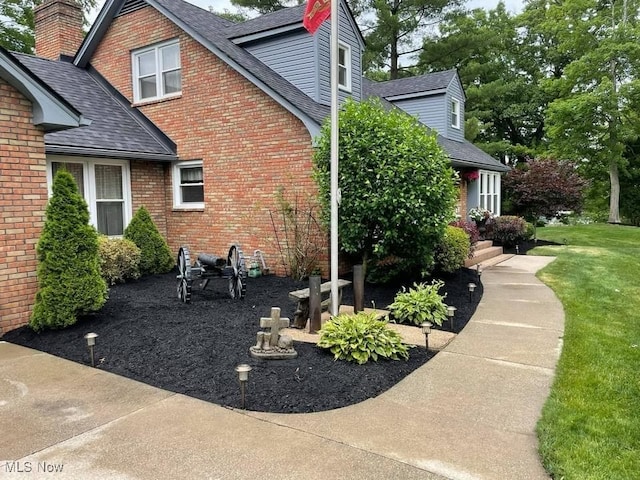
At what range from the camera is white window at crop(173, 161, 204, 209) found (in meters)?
11.4

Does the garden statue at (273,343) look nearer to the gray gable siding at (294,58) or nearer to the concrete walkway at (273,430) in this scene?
the concrete walkway at (273,430)

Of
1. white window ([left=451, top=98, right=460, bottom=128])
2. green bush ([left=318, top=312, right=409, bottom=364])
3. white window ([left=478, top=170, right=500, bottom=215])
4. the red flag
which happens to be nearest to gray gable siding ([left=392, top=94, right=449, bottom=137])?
white window ([left=451, top=98, right=460, bottom=128])

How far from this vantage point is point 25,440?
132 inches

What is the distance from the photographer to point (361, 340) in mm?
4992

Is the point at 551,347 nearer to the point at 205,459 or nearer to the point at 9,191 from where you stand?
the point at 205,459

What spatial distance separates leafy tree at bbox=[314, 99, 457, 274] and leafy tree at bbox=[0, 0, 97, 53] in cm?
2158

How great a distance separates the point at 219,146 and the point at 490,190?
40.1 feet

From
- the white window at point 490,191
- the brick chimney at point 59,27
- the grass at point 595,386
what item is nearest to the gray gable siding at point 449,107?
the white window at point 490,191

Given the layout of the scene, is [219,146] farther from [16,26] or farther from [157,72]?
[16,26]

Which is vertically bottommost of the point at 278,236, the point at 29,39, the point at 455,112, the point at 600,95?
the point at 278,236

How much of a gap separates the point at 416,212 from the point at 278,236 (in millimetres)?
3646

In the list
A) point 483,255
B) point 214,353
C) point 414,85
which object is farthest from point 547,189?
point 214,353

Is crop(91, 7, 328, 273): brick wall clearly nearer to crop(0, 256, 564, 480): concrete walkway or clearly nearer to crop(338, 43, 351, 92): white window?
crop(338, 43, 351, 92): white window

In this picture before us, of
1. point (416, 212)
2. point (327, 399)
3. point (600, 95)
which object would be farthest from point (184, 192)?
point (600, 95)
